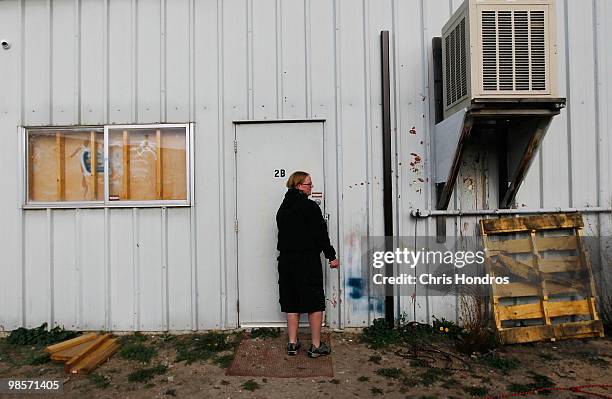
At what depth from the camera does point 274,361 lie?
3.62 m

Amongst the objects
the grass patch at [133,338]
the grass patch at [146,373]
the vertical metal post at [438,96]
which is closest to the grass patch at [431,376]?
the vertical metal post at [438,96]

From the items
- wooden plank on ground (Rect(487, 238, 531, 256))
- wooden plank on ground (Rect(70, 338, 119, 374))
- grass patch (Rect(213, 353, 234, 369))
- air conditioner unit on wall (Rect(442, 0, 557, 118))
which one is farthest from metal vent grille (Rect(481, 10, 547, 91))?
wooden plank on ground (Rect(70, 338, 119, 374))

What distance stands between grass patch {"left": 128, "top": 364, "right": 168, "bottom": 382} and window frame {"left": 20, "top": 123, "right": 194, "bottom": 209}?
172 cm

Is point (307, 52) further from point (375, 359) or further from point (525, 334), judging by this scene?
point (525, 334)

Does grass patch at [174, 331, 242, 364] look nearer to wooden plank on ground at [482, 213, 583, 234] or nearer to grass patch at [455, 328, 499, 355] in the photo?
grass patch at [455, 328, 499, 355]

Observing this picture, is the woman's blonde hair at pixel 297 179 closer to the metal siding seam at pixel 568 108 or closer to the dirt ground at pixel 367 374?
the dirt ground at pixel 367 374

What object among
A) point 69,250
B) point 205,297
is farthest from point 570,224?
point 69,250

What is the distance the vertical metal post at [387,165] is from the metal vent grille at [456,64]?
643 mm

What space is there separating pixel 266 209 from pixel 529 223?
3.00 m

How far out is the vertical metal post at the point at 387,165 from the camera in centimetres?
419

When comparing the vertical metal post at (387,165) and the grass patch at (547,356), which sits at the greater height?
the vertical metal post at (387,165)

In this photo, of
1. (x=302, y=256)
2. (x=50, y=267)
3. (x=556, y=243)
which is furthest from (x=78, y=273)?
(x=556, y=243)

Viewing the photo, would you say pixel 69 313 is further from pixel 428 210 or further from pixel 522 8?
pixel 522 8

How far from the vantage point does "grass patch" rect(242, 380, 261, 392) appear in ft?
10.3
